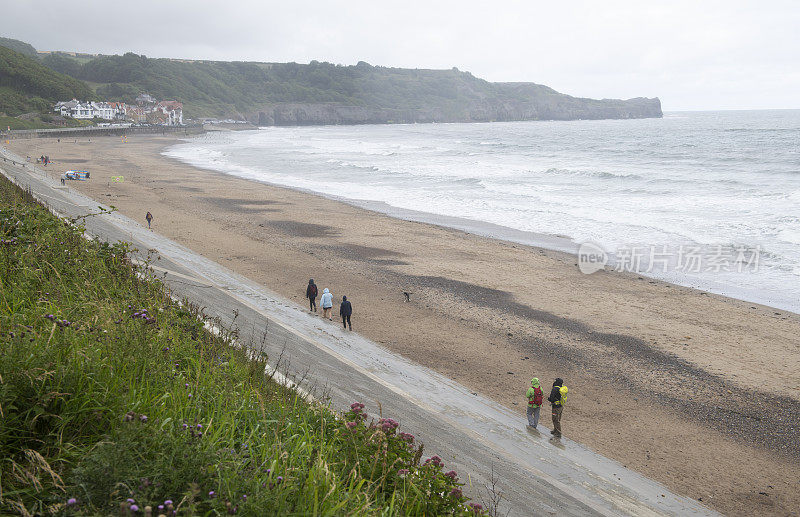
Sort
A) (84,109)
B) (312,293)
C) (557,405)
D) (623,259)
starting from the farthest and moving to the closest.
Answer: (84,109) < (623,259) < (312,293) < (557,405)

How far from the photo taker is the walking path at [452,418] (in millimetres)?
6785

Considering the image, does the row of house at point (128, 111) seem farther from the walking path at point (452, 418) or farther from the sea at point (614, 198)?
the walking path at point (452, 418)

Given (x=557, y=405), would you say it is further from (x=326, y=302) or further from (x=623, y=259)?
(x=623, y=259)

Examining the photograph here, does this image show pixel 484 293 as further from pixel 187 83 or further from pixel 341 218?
pixel 187 83

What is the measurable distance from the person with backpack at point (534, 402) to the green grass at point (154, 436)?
17.0 feet

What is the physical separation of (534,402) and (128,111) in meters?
148

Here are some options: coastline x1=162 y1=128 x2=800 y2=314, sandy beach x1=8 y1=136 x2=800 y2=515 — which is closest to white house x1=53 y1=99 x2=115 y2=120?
coastline x1=162 y1=128 x2=800 y2=314

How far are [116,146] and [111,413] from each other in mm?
82242

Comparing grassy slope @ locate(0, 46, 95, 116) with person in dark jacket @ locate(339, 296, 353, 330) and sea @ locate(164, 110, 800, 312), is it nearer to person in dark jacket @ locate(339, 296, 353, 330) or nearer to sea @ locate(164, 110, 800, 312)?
sea @ locate(164, 110, 800, 312)

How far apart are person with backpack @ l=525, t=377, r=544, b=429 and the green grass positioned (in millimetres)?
5167

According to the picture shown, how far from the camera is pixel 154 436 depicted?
3113 mm

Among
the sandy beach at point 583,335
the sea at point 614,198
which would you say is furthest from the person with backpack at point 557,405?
the sea at point 614,198

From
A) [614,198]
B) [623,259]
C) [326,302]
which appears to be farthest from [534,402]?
[614,198]

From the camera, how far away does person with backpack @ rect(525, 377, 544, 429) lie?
938 centimetres
